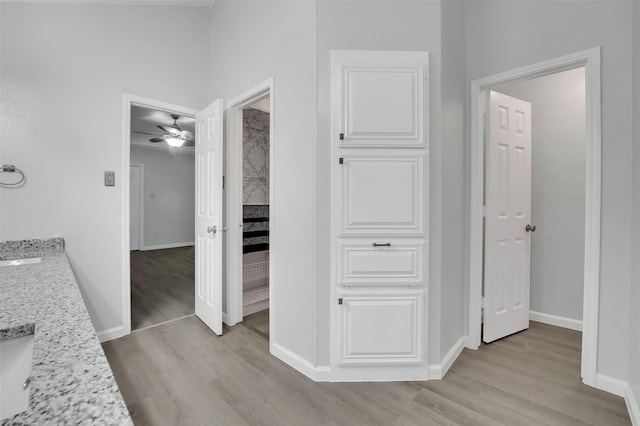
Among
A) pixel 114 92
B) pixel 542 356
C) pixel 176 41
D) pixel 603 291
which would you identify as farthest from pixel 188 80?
pixel 542 356

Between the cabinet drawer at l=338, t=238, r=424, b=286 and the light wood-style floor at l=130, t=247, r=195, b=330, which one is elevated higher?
the cabinet drawer at l=338, t=238, r=424, b=286

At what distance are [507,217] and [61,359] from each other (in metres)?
2.89

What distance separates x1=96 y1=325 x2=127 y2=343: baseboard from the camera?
236 centimetres

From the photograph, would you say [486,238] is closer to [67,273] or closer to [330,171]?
[330,171]

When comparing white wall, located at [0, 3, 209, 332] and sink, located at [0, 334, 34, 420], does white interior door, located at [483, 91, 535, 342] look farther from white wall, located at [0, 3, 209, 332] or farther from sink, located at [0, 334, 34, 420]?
white wall, located at [0, 3, 209, 332]

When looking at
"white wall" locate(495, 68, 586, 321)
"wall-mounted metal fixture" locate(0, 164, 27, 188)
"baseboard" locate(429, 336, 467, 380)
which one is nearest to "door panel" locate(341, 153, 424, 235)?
"baseboard" locate(429, 336, 467, 380)

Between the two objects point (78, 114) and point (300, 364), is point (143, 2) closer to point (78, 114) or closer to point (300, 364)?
point (78, 114)

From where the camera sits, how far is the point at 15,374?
68 cm

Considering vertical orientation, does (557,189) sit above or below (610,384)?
above

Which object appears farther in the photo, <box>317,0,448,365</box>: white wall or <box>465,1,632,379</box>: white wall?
<box>317,0,448,365</box>: white wall

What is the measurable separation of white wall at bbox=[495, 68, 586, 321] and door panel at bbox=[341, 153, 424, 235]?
1862mm

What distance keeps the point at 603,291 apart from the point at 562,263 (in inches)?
41.4

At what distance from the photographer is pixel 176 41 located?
2709 mm

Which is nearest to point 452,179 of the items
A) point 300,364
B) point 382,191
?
point 382,191
